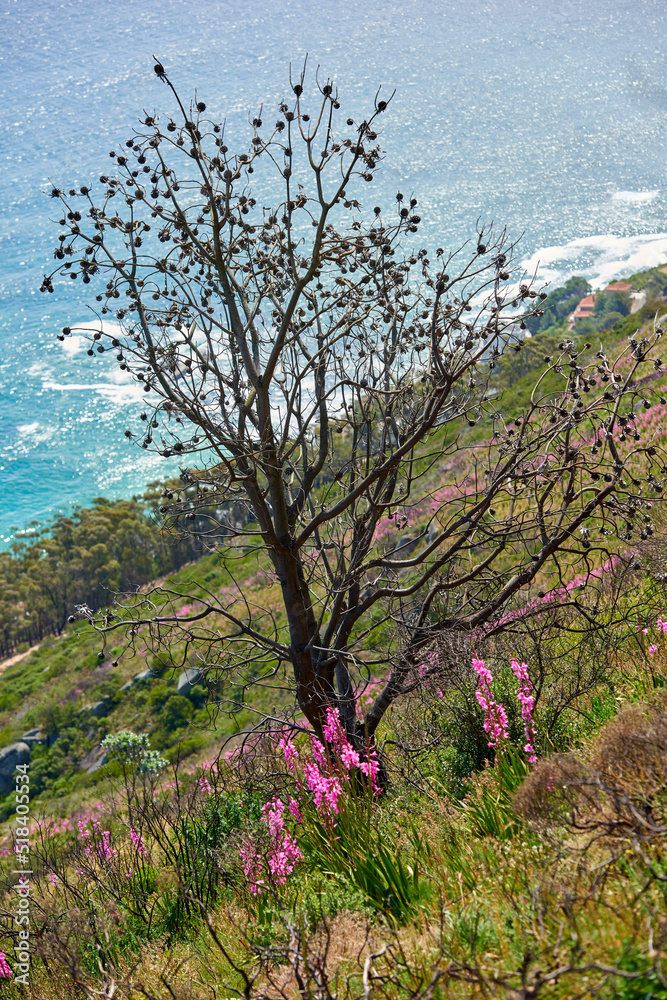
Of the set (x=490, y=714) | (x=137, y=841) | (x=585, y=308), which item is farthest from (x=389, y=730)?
(x=585, y=308)

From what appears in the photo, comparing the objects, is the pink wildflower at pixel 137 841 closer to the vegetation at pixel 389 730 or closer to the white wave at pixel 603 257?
the vegetation at pixel 389 730

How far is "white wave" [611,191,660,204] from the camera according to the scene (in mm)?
84938

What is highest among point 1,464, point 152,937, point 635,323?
point 1,464

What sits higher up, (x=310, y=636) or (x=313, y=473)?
(x=313, y=473)

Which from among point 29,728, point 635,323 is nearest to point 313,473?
point 635,323

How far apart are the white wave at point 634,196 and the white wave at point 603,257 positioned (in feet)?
31.3

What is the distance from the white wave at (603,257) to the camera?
242ft

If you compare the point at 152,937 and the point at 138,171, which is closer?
the point at 138,171

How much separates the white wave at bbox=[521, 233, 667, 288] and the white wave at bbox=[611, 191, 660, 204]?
954 cm

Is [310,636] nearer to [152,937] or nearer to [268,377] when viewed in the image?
[268,377]

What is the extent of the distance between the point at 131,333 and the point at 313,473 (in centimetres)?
204

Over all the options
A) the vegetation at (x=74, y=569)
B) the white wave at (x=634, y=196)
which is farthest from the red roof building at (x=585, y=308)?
the vegetation at (x=74, y=569)

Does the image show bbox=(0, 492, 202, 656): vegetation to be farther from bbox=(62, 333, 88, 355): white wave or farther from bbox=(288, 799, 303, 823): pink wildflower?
bbox=(288, 799, 303, 823): pink wildflower

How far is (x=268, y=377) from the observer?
523 cm
